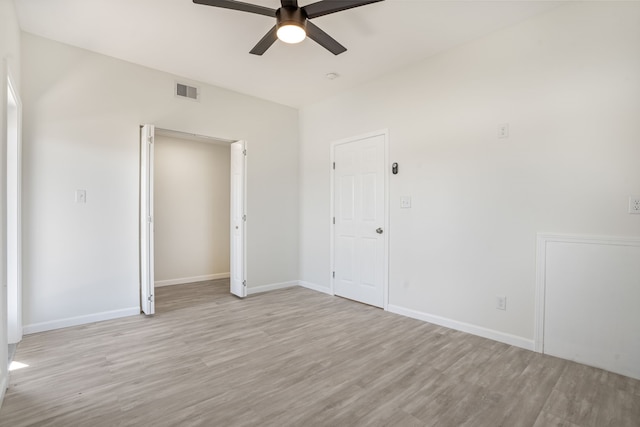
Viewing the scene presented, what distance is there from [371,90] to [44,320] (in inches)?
171

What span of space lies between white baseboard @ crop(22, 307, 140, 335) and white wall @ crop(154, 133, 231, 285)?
5.08 ft

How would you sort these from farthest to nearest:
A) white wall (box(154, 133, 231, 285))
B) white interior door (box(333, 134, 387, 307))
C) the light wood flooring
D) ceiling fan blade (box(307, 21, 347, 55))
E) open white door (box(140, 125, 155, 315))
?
white wall (box(154, 133, 231, 285)) < white interior door (box(333, 134, 387, 307)) < open white door (box(140, 125, 155, 315)) < ceiling fan blade (box(307, 21, 347, 55)) < the light wood flooring

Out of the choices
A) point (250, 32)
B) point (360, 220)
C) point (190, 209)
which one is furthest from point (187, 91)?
point (360, 220)

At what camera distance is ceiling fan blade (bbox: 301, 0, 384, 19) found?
2032 millimetres

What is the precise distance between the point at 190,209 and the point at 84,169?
2.13 metres

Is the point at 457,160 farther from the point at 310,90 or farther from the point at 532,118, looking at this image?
the point at 310,90

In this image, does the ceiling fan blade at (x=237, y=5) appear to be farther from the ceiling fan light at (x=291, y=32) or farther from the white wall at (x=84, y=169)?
the white wall at (x=84, y=169)

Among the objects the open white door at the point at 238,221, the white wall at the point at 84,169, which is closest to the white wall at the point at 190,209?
the open white door at the point at 238,221

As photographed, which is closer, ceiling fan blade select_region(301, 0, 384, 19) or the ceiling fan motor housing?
ceiling fan blade select_region(301, 0, 384, 19)

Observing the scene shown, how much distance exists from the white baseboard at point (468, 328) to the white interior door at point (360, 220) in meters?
0.35

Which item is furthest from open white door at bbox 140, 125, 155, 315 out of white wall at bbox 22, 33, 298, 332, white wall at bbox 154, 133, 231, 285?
white wall at bbox 154, 133, 231, 285

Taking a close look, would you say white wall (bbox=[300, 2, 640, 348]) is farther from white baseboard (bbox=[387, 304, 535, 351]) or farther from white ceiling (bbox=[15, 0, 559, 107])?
white ceiling (bbox=[15, 0, 559, 107])

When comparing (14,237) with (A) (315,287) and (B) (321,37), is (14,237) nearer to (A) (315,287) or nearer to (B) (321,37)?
(B) (321,37)

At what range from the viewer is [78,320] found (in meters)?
3.23
